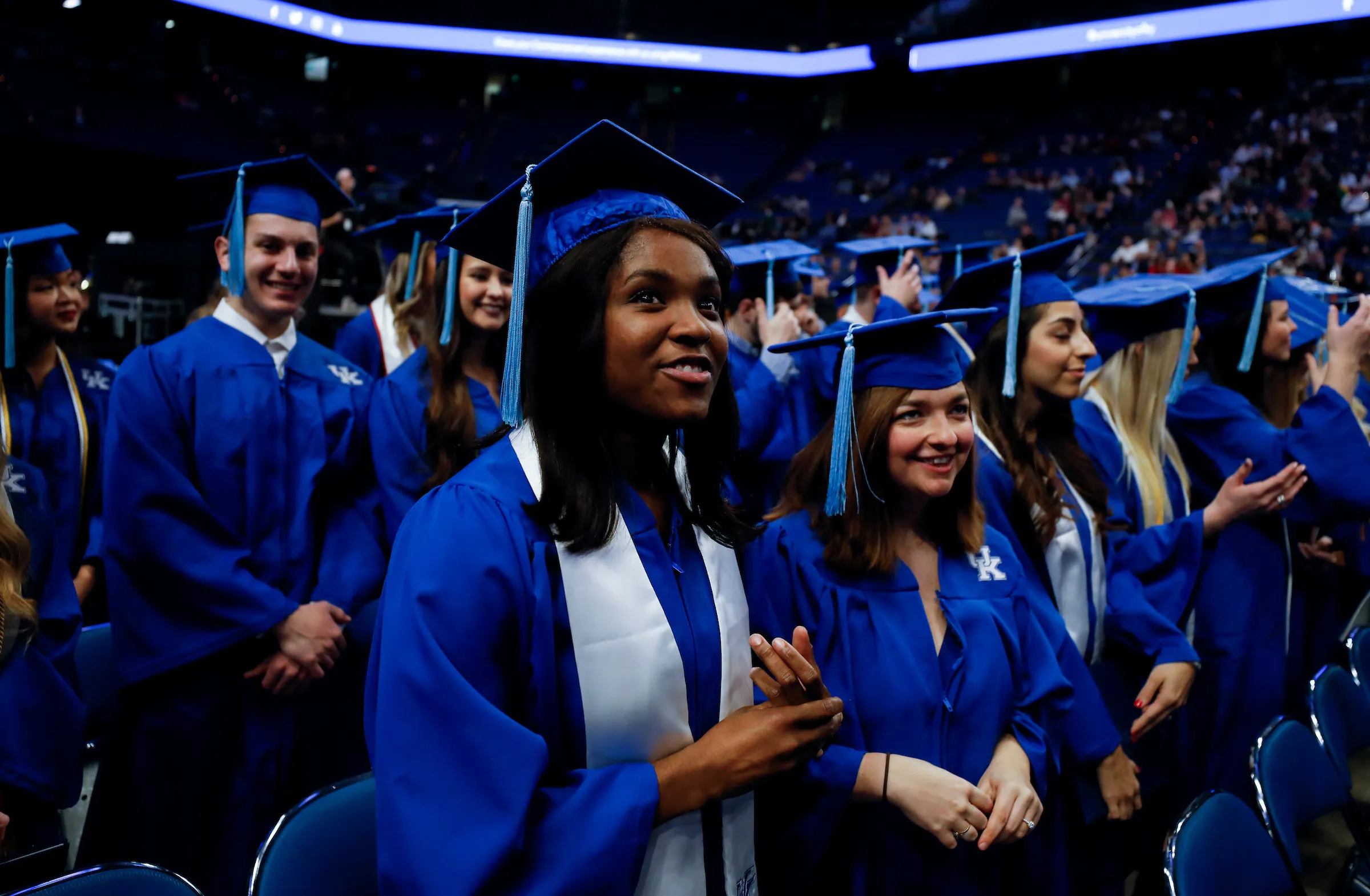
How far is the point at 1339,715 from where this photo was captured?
8.45ft

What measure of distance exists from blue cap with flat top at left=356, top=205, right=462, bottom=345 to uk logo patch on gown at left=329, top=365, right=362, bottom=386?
0.27 m

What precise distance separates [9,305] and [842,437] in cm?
277

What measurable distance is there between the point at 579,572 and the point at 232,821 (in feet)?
5.70

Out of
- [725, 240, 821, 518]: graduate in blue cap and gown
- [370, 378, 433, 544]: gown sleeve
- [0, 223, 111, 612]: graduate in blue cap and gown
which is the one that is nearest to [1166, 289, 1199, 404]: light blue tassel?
[725, 240, 821, 518]: graduate in blue cap and gown

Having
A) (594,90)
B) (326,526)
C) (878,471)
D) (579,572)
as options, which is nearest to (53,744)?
(326,526)

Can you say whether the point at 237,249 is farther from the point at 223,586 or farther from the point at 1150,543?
the point at 1150,543

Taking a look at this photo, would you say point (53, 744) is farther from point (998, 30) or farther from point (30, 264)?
point (998, 30)

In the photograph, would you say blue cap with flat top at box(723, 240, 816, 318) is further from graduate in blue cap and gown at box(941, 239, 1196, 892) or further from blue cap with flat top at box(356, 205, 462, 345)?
graduate in blue cap and gown at box(941, 239, 1196, 892)

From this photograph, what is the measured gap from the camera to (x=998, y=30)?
2148cm

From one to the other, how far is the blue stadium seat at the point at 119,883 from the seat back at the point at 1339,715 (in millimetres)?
2417

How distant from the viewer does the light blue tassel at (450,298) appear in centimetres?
293

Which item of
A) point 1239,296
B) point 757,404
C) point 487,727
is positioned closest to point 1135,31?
point 1239,296

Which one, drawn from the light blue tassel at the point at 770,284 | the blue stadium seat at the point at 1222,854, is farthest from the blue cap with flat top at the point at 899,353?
the light blue tassel at the point at 770,284

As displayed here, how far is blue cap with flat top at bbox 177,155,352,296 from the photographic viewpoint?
269 cm
